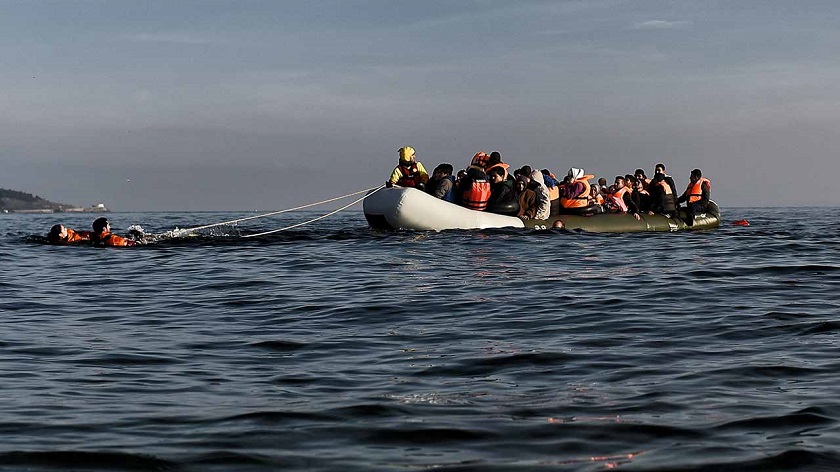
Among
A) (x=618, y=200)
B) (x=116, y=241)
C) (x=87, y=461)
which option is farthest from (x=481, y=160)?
(x=87, y=461)

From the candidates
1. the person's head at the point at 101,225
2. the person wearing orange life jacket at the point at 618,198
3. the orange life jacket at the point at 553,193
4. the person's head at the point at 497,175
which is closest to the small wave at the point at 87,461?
the person's head at the point at 101,225

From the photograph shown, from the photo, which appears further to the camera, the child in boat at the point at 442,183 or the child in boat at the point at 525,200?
the child in boat at the point at 525,200

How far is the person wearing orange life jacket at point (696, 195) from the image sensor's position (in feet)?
80.8

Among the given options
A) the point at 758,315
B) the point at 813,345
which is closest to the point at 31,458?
the point at 813,345

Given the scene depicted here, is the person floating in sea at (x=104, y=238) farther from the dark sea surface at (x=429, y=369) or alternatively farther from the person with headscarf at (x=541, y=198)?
the person with headscarf at (x=541, y=198)

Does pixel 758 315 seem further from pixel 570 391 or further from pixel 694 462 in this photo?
pixel 694 462

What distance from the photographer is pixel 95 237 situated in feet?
63.9

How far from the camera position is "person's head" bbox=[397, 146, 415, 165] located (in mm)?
22312

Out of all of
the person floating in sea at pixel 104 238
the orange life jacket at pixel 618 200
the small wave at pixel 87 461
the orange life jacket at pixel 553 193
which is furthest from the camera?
the orange life jacket at pixel 618 200

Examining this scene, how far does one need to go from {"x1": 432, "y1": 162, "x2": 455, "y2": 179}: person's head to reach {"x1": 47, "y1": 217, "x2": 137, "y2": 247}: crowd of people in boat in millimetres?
6646

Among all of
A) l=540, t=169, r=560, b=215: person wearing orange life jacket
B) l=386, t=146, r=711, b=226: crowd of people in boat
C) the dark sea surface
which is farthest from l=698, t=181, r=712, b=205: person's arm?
the dark sea surface

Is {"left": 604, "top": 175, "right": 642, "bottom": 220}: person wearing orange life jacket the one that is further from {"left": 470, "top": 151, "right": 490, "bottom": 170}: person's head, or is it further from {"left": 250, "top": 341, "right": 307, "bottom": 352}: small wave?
{"left": 250, "top": 341, "right": 307, "bottom": 352}: small wave

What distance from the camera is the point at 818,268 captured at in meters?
13.4

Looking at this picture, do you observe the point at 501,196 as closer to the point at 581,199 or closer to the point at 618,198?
the point at 581,199
